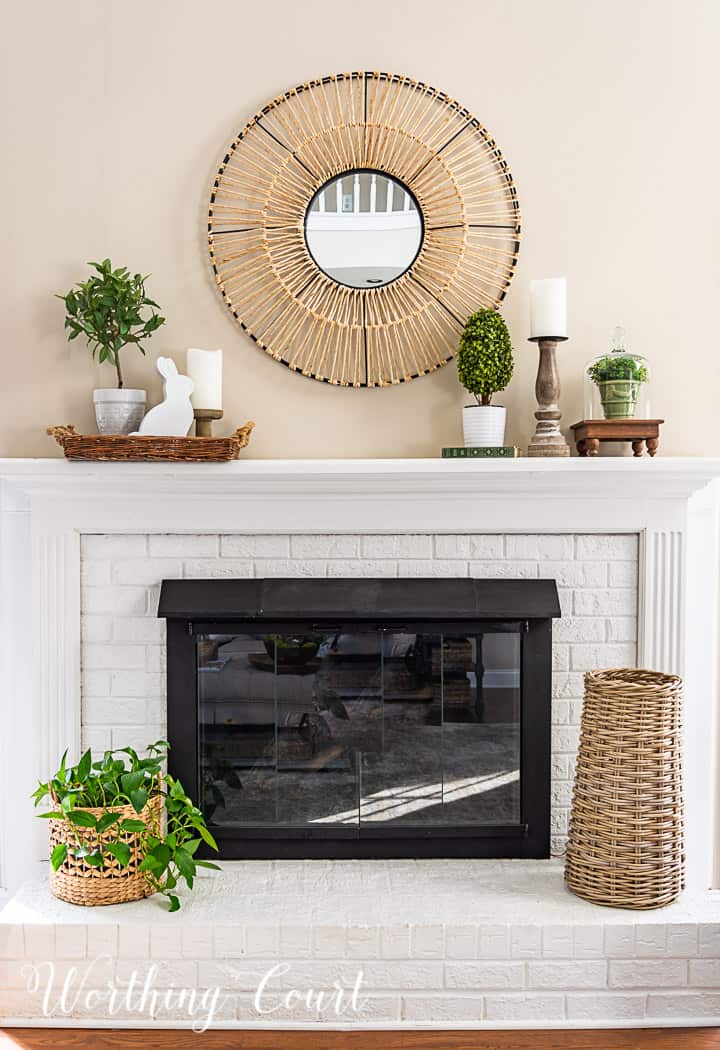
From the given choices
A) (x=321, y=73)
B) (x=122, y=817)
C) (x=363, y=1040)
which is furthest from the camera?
(x=321, y=73)

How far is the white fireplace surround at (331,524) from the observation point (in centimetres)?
226

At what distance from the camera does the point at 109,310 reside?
2.23 metres

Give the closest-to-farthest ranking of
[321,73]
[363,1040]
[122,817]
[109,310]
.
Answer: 1. [363,1040]
2. [122,817]
3. [109,310]
4. [321,73]

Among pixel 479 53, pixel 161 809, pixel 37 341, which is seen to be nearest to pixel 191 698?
pixel 161 809

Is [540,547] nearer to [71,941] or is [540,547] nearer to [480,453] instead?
[480,453]

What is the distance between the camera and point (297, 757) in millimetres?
2383

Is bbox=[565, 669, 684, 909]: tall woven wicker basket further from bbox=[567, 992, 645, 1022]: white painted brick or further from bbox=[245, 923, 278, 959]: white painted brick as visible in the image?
bbox=[245, 923, 278, 959]: white painted brick

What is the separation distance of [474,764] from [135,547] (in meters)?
1.02

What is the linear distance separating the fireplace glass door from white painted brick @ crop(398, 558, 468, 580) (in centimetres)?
14

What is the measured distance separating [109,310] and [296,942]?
150 cm

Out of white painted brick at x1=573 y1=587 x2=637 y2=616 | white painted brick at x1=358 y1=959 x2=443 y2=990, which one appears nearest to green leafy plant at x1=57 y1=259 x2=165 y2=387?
white painted brick at x1=573 y1=587 x2=637 y2=616

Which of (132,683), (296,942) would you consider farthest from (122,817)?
(296,942)

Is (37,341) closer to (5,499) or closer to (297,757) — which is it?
(5,499)

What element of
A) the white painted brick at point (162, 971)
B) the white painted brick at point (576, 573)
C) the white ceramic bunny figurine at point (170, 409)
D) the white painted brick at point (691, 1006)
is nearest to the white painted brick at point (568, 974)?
the white painted brick at point (691, 1006)
